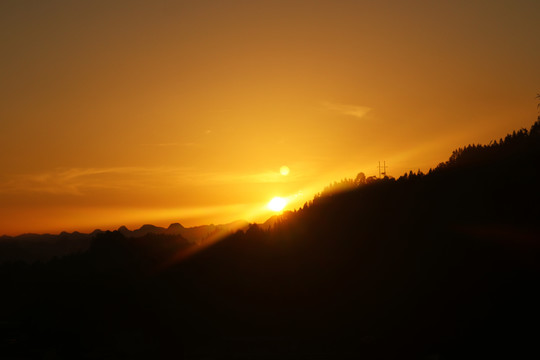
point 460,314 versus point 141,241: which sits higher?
point 141,241

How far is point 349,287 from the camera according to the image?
54938 mm

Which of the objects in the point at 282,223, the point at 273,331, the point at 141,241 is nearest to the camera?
the point at 273,331

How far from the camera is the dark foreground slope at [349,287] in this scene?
42.9 m

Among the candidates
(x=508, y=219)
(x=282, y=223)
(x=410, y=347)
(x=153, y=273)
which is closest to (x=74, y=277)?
(x=153, y=273)

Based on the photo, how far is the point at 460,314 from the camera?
1682 inches

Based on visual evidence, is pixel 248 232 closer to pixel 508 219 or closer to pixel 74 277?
pixel 74 277

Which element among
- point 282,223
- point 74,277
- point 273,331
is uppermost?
point 282,223

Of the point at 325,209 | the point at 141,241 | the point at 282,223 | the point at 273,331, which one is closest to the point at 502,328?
the point at 273,331

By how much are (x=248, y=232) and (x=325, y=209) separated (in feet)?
36.6

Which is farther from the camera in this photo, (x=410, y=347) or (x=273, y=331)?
A: (x=273, y=331)

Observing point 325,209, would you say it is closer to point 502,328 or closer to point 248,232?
point 248,232

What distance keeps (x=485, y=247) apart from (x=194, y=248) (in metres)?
42.8

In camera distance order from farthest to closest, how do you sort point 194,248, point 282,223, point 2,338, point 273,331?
1. point 194,248
2. point 282,223
3. point 2,338
4. point 273,331

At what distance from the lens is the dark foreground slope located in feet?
141
